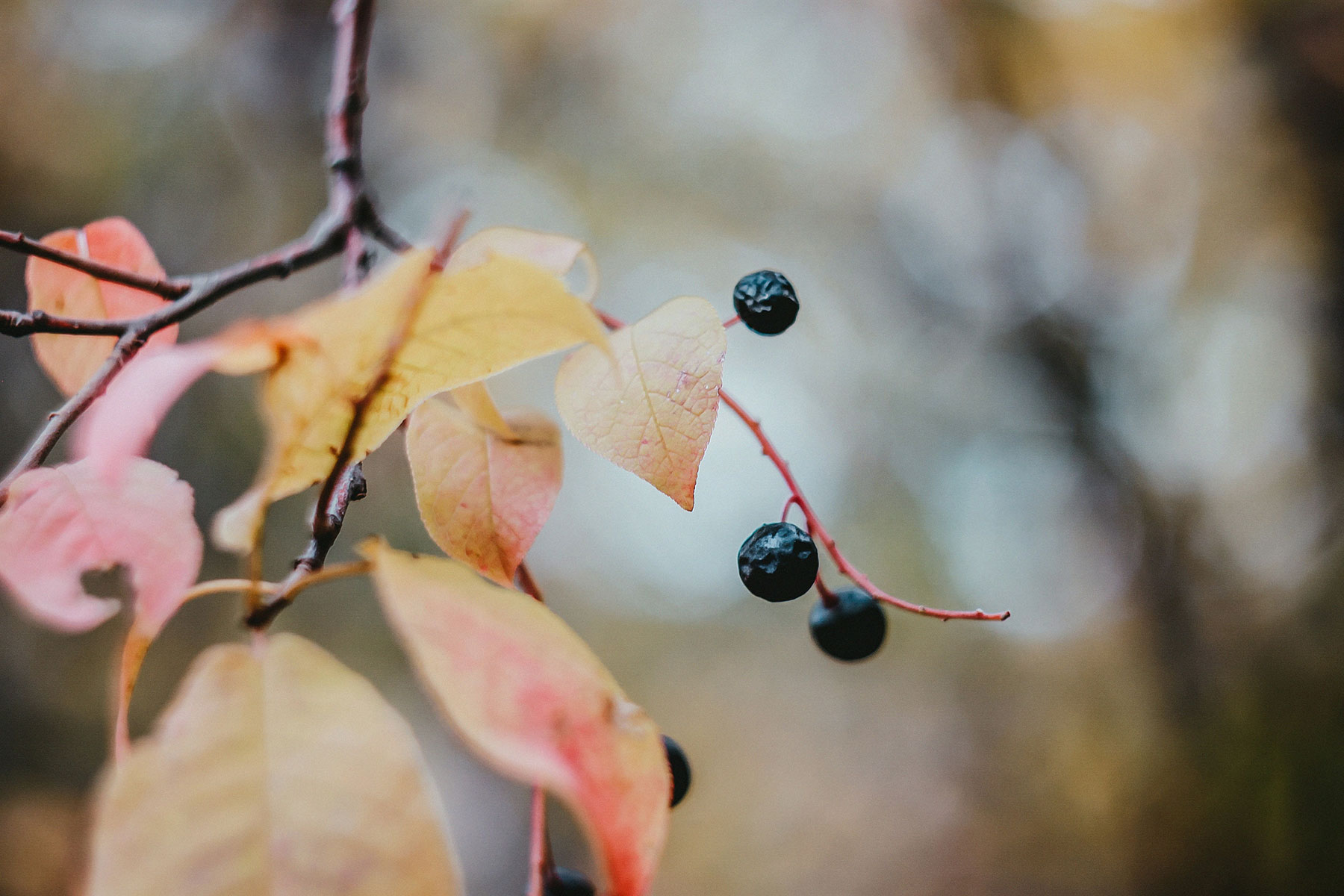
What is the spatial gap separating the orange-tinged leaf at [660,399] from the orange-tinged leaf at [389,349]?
0.27ft

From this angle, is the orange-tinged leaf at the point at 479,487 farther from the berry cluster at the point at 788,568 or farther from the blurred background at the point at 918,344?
the blurred background at the point at 918,344

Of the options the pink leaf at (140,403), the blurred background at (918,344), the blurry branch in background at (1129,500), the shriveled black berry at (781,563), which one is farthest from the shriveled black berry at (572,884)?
the blurry branch in background at (1129,500)

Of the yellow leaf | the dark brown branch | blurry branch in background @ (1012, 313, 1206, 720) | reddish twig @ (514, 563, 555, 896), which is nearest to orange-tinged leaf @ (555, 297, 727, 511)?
the yellow leaf

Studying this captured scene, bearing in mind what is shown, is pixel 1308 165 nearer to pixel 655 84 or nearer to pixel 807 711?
pixel 655 84

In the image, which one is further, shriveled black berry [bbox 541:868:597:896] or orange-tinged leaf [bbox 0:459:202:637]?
shriveled black berry [bbox 541:868:597:896]

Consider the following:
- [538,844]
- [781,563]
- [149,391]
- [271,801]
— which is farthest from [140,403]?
[781,563]

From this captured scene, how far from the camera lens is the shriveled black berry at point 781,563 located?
49 centimetres

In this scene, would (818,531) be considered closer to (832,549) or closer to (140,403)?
(832,549)

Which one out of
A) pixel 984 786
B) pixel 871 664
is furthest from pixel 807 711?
pixel 984 786

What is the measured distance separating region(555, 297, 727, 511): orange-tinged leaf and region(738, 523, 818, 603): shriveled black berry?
0.48ft

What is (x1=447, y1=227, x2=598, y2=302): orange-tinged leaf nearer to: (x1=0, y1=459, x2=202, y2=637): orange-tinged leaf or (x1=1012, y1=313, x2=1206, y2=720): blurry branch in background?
(x1=0, y1=459, x2=202, y2=637): orange-tinged leaf

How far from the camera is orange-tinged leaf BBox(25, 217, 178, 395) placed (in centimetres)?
50

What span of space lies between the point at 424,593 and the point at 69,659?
281 centimetres

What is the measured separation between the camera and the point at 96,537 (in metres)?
0.33
